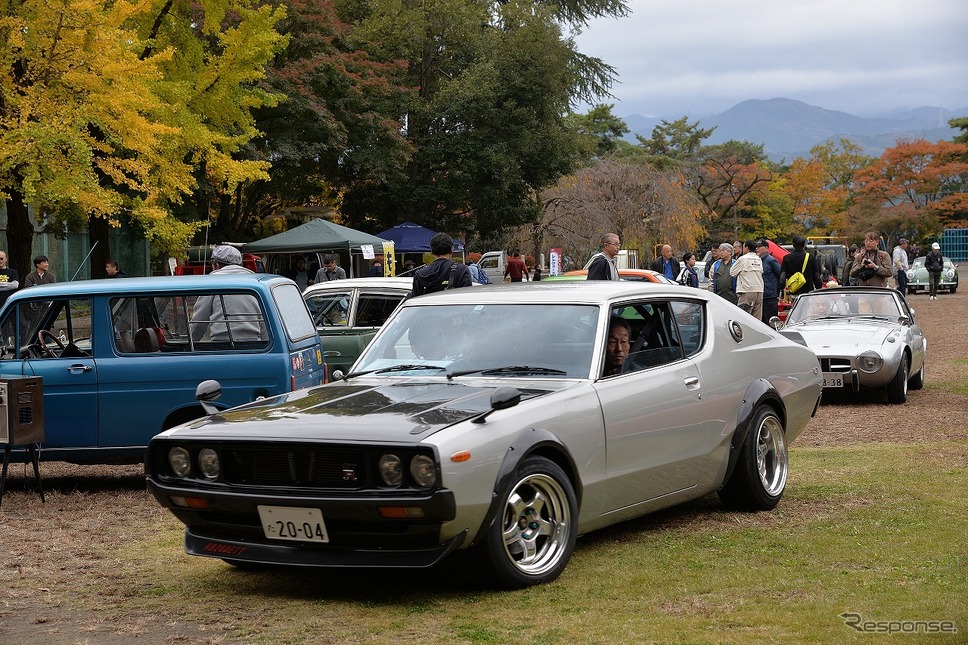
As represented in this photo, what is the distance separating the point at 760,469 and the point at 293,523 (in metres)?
3.33

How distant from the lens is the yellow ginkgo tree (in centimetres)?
1841

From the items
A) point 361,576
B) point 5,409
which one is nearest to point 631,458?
point 361,576

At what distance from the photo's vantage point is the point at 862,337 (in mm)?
13773

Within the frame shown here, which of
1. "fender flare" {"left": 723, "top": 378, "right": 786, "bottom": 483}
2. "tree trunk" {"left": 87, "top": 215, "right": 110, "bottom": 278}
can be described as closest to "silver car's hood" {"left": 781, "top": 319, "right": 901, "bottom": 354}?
"fender flare" {"left": 723, "top": 378, "right": 786, "bottom": 483}

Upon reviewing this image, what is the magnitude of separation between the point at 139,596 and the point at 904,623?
352cm

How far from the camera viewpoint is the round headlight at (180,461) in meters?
5.61

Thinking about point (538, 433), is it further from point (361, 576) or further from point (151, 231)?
point (151, 231)

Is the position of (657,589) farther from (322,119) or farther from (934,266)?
(934,266)

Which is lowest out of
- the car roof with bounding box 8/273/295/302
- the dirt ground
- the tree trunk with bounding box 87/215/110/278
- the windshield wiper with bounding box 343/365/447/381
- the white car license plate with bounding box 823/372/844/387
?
the dirt ground

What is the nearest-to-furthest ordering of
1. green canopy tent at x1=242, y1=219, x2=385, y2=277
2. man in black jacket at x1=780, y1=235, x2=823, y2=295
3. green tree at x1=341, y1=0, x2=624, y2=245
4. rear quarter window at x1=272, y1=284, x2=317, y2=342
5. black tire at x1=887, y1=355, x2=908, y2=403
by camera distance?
Answer: rear quarter window at x1=272, y1=284, x2=317, y2=342 < black tire at x1=887, y1=355, x2=908, y2=403 < man in black jacket at x1=780, y1=235, x2=823, y2=295 < green canopy tent at x1=242, y1=219, x2=385, y2=277 < green tree at x1=341, y1=0, x2=624, y2=245

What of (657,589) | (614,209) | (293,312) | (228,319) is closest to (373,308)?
(293,312)

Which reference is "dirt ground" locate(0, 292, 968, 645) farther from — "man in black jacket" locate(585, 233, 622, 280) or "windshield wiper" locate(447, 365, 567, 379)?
"man in black jacket" locate(585, 233, 622, 280)

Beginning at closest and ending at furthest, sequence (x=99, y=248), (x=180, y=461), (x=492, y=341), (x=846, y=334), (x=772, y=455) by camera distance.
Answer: (x=180, y=461)
(x=492, y=341)
(x=772, y=455)
(x=846, y=334)
(x=99, y=248)

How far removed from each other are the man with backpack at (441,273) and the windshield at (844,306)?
5.40m
